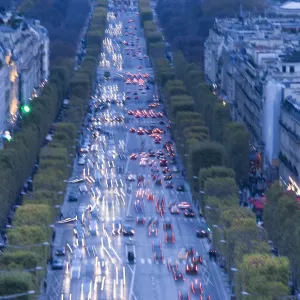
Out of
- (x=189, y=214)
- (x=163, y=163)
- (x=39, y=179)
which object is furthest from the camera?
(x=163, y=163)

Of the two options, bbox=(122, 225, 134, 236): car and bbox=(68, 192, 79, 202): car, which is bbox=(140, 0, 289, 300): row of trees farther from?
bbox=(68, 192, 79, 202): car

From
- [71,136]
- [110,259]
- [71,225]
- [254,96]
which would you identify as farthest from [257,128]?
[110,259]

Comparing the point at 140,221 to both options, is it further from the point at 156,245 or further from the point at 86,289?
the point at 86,289

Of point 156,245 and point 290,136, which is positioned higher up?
point 290,136

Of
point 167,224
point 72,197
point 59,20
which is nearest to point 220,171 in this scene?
point 167,224

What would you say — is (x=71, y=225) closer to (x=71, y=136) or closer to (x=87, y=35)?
(x=71, y=136)

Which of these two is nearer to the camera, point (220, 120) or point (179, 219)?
point (179, 219)
